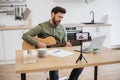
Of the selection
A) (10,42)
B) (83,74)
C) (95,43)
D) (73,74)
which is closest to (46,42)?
(73,74)

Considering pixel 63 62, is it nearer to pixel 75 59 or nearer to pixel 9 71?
pixel 75 59

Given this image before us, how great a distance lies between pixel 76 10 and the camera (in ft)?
16.2

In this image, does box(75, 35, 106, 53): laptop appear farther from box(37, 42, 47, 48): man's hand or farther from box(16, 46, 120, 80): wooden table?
box(37, 42, 47, 48): man's hand

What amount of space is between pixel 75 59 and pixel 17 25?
2971 mm

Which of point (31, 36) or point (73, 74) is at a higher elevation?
point (31, 36)

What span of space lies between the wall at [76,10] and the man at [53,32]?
2.04 metres

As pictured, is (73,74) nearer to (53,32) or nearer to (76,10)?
(53,32)

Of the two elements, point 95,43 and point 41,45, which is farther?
point 41,45

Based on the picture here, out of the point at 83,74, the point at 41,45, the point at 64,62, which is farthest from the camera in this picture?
the point at 83,74

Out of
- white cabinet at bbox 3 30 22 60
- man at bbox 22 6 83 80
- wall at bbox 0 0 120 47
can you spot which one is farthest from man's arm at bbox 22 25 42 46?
wall at bbox 0 0 120 47

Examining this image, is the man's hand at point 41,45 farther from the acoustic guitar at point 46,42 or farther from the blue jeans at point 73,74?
the blue jeans at point 73,74

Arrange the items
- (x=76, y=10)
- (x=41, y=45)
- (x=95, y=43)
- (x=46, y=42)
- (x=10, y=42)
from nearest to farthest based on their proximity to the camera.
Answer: (x=95, y=43)
(x=41, y=45)
(x=46, y=42)
(x=10, y=42)
(x=76, y=10)

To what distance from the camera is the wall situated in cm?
468

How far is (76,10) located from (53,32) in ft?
7.81
